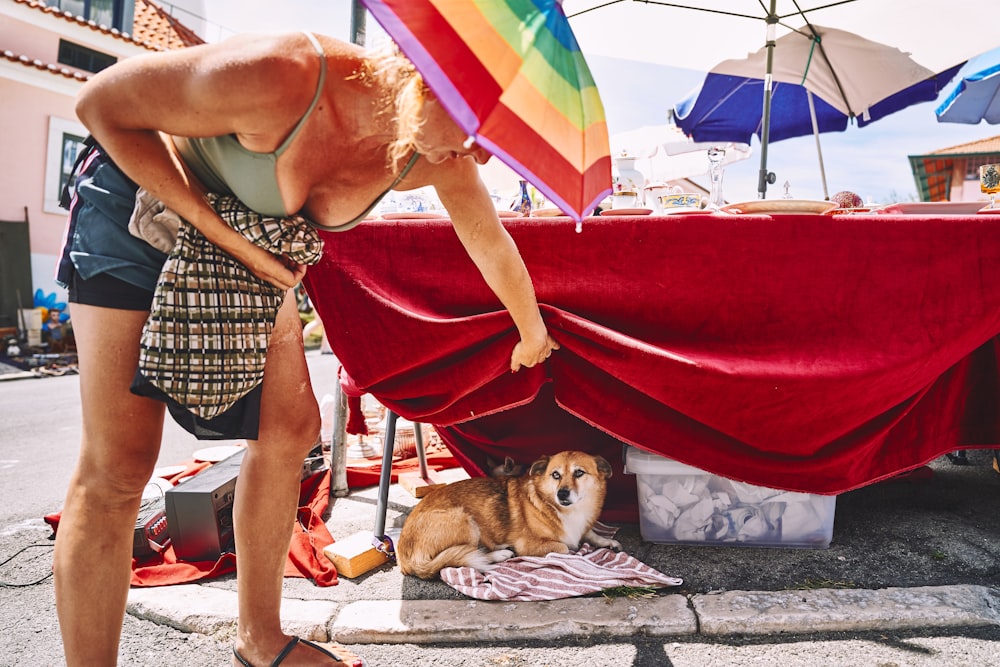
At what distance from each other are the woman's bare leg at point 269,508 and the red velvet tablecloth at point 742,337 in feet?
2.19

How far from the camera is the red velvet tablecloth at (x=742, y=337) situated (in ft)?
6.83

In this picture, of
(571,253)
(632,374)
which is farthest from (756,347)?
(571,253)

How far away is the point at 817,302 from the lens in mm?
2109

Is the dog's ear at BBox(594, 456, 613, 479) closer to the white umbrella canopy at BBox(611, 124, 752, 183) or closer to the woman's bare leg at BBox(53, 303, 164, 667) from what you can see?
the woman's bare leg at BBox(53, 303, 164, 667)

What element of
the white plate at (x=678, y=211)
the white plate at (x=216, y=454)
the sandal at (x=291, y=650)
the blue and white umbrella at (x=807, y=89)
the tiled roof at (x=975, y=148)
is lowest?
the sandal at (x=291, y=650)

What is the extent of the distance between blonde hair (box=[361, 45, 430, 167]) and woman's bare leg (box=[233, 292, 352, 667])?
681 millimetres

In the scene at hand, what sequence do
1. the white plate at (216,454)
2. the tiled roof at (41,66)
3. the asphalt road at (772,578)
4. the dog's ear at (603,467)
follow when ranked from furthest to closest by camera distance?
the tiled roof at (41,66) < the white plate at (216,454) < the dog's ear at (603,467) < the asphalt road at (772,578)

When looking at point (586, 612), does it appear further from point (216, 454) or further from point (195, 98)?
point (216, 454)

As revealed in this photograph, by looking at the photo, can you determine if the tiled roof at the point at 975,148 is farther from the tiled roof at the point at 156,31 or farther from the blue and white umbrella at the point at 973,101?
the tiled roof at the point at 156,31

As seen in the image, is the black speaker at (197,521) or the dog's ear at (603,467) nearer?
the black speaker at (197,521)

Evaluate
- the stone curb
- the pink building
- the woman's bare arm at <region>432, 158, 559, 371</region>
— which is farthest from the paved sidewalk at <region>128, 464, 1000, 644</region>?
the pink building

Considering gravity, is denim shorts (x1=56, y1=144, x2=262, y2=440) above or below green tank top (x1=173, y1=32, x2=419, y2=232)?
below

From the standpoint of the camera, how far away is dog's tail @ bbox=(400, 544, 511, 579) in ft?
7.38

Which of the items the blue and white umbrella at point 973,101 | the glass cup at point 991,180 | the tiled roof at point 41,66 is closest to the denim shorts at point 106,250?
the glass cup at point 991,180
